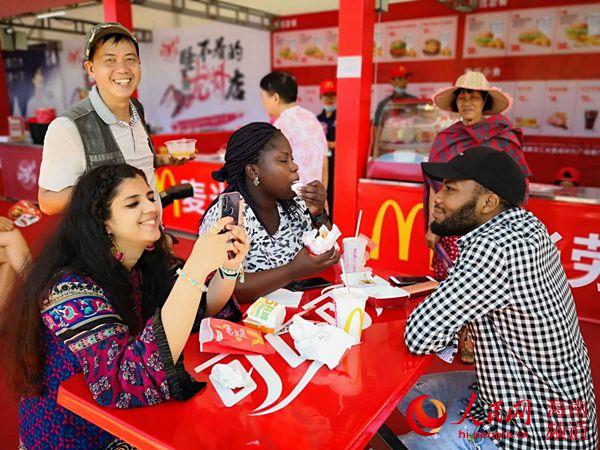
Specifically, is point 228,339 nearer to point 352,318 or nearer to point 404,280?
point 352,318

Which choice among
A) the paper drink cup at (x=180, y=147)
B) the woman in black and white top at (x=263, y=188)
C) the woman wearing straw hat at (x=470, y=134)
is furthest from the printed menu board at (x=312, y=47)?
the woman in black and white top at (x=263, y=188)

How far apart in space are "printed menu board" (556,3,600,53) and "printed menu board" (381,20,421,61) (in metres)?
1.99

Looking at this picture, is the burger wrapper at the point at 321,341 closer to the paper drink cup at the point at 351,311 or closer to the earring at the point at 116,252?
the paper drink cup at the point at 351,311

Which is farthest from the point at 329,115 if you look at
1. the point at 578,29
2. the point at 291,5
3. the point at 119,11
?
the point at 291,5

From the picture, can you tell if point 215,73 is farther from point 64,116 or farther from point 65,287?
point 65,287

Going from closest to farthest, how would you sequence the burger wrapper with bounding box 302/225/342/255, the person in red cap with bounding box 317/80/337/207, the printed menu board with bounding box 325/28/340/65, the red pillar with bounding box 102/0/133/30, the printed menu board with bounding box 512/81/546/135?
the burger wrapper with bounding box 302/225/342/255 < the red pillar with bounding box 102/0/133/30 < the person in red cap with bounding box 317/80/337/207 < the printed menu board with bounding box 512/81/546/135 < the printed menu board with bounding box 325/28/340/65

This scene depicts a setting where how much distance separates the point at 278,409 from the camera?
1113 millimetres

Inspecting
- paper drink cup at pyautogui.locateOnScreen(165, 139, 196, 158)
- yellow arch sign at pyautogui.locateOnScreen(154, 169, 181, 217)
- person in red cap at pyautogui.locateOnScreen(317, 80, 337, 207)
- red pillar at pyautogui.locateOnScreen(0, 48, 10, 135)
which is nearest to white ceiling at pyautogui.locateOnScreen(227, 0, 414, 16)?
person in red cap at pyautogui.locateOnScreen(317, 80, 337, 207)

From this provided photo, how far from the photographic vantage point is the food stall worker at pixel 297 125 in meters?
3.27

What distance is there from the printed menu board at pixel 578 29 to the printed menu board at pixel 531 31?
0.11 meters

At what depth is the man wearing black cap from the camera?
52.2 inches

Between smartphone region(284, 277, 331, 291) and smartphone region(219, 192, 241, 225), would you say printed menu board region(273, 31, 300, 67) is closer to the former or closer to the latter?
smartphone region(284, 277, 331, 291)

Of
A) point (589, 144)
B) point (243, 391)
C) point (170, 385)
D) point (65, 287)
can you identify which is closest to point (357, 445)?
point (243, 391)

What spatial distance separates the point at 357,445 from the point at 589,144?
6.76 metres
